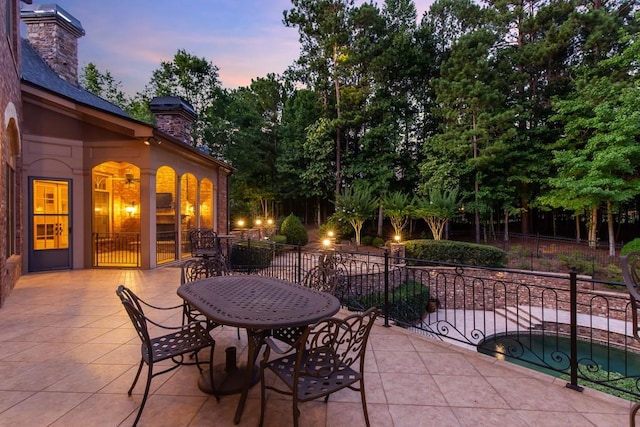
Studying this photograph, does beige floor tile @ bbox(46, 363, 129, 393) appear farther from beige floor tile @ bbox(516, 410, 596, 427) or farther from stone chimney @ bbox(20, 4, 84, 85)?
stone chimney @ bbox(20, 4, 84, 85)

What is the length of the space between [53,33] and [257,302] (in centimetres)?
1077

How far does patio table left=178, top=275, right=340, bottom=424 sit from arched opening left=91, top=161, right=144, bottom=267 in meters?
5.88

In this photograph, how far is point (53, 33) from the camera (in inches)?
330

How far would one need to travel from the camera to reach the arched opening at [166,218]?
7977 mm

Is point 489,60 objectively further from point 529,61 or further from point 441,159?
point 441,159

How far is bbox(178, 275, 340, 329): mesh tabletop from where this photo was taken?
74.9 inches

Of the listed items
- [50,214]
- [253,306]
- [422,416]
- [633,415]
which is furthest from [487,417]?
[50,214]

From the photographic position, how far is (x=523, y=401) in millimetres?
2223

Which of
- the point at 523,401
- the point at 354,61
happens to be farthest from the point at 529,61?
the point at 523,401

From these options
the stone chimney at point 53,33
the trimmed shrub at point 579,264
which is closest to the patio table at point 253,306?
the stone chimney at point 53,33

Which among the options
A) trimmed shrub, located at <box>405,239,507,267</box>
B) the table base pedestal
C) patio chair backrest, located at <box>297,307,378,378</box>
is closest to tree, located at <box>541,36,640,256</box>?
trimmed shrub, located at <box>405,239,507,267</box>

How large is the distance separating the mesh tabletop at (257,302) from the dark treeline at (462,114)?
12967 mm

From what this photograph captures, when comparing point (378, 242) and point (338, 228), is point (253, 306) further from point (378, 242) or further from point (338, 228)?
point (338, 228)

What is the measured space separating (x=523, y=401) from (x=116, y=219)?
11215 millimetres
